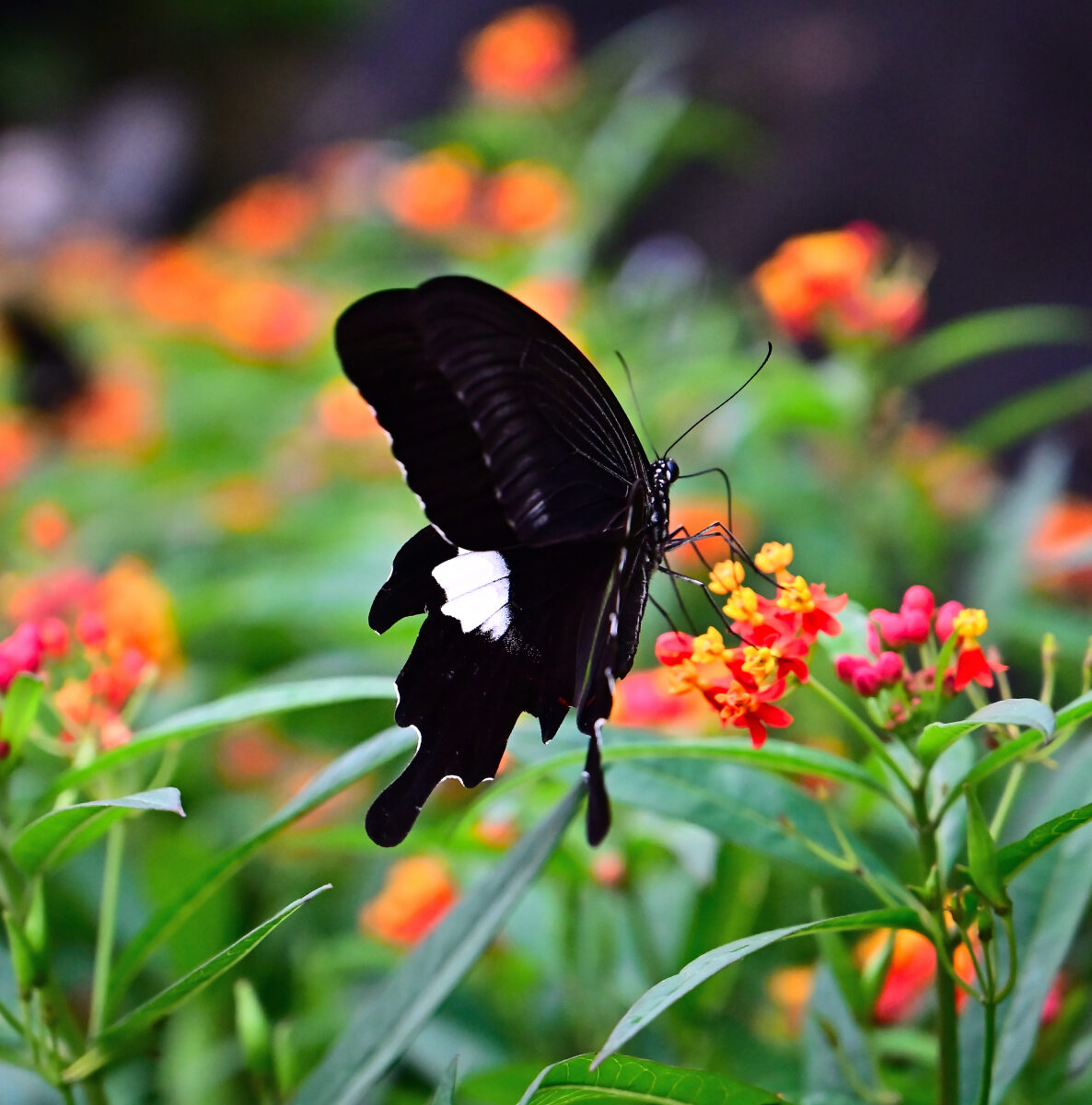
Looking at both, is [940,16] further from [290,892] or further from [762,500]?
[290,892]

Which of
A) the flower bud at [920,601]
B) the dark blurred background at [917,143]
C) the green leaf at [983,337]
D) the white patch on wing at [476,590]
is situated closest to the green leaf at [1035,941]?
the flower bud at [920,601]

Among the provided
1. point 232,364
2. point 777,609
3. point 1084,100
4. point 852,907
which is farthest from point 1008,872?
point 1084,100

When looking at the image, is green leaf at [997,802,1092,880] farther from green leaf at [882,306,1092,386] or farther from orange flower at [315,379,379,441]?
orange flower at [315,379,379,441]

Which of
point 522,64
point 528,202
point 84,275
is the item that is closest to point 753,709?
point 528,202

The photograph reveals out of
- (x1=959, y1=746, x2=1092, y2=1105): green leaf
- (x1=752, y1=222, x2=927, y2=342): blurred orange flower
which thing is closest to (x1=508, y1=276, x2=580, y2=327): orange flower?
(x1=752, y1=222, x2=927, y2=342): blurred orange flower

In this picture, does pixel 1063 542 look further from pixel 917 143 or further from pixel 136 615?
pixel 917 143

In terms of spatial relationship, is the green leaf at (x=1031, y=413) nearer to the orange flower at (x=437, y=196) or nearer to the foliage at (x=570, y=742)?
the foliage at (x=570, y=742)
